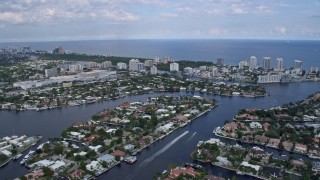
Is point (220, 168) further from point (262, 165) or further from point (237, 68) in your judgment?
point (237, 68)

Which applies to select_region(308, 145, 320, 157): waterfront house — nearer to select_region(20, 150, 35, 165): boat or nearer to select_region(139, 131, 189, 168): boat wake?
select_region(139, 131, 189, 168): boat wake

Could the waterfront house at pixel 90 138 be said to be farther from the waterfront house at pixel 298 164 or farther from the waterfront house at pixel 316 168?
the waterfront house at pixel 316 168

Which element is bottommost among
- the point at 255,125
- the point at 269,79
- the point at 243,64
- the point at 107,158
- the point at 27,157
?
the point at 27,157

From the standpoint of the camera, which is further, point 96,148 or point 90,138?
point 90,138

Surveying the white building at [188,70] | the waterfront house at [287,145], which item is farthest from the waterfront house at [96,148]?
the white building at [188,70]

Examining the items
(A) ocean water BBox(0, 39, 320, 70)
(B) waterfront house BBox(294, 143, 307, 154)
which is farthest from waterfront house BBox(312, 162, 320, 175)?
(A) ocean water BBox(0, 39, 320, 70)

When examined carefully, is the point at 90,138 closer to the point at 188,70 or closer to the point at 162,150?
the point at 162,150

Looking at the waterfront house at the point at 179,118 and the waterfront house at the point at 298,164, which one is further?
the waterfront house at the point at 179,118

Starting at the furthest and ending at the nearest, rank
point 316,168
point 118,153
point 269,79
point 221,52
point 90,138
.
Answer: point 221,52 → point 269,79 → point 90,138 → point 118,153 → point 316,168

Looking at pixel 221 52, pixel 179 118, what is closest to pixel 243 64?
pixel 179 118
